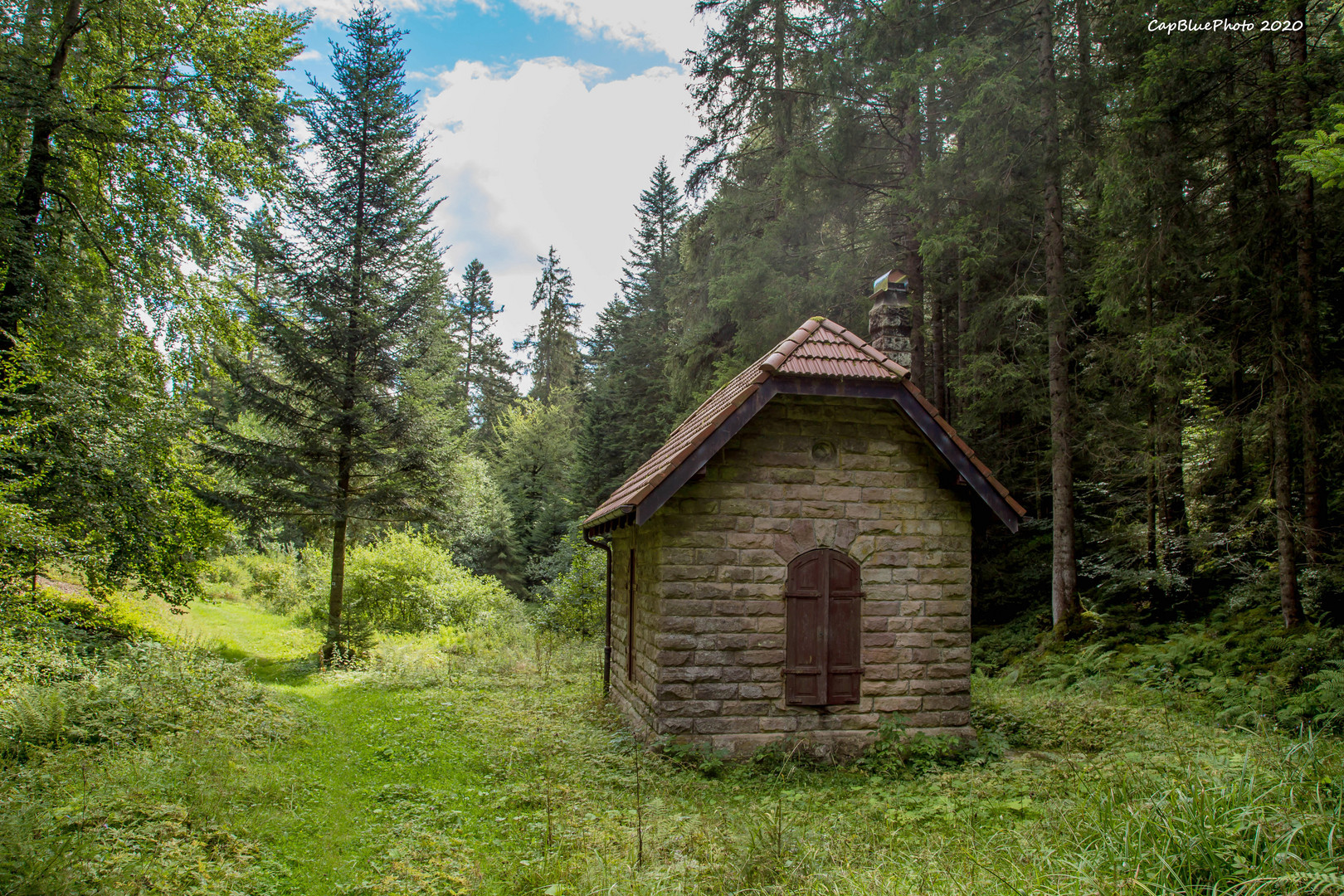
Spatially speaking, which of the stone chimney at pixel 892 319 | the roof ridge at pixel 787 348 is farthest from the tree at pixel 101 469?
the stone chimney at pixel 892 319

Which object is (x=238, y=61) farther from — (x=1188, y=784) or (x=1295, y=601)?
(x=1295, y=601)

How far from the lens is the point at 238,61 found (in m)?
11.5

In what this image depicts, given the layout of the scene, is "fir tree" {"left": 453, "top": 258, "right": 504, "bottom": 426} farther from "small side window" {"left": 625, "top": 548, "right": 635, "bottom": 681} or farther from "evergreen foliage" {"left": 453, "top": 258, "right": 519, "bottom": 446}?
"small side window" {"left": 625, "top": 548, "right": 635, "bottom": 681}

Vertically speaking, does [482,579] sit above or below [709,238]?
below

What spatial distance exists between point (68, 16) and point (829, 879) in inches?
553

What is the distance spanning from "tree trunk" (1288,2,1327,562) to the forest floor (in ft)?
10.3

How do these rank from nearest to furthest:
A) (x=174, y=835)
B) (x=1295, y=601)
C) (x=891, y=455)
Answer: (x=174, y=835)
(x=891, y=455)
(x=1295, y=601)

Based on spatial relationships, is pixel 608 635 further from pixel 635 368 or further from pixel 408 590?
pixel 635 368

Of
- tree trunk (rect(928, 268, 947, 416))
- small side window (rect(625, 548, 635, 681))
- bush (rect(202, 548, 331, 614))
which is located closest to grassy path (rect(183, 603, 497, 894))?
small side window (rect(625, 548, 635, 681))

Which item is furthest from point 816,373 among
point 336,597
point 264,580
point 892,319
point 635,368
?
point 264,580

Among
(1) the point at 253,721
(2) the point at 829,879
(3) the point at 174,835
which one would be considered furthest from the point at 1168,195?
(1) the point at 253,721

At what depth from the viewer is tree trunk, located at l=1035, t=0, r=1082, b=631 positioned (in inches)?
484

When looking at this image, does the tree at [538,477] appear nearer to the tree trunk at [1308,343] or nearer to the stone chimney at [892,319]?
the stone chimney at [892,319]

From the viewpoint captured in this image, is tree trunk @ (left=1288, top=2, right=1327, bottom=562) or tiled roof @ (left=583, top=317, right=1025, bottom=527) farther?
tree trunk @ (left=1288, top=2, right=1327, bottom=562)
